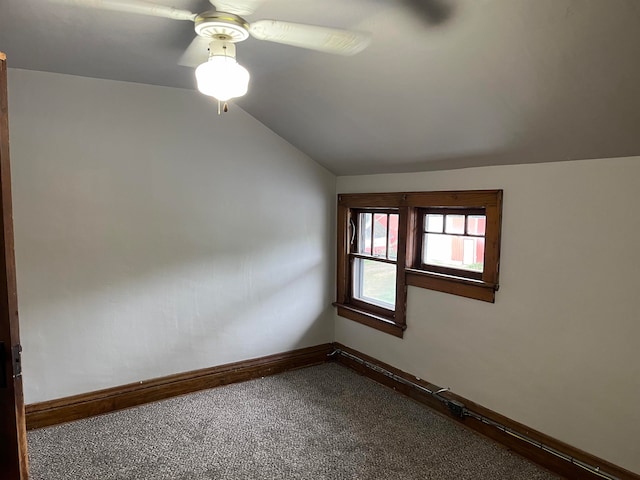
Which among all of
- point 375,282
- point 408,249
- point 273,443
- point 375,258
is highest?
point 408,249

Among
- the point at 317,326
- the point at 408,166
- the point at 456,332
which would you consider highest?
the point at 408,166

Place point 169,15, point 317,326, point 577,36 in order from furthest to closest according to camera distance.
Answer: point 317,326, point 169,15, point 577,36

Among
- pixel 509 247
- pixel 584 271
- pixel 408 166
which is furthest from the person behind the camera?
pixel 408 166

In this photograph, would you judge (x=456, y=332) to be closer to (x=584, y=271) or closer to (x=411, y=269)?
(x=411, y=269)

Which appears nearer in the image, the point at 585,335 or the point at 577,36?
the point at 577,36

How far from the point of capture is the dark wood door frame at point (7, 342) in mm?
1400

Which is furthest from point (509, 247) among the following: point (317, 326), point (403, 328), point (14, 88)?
point (14, 88)

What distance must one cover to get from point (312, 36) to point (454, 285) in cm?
188

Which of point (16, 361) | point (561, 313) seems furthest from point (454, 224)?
point (16, 361)

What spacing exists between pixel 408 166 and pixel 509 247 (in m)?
0.95

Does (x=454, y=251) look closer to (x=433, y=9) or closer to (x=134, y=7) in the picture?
(x=433, y=9)

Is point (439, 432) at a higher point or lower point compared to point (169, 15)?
lower

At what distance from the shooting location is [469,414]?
2.92 meters

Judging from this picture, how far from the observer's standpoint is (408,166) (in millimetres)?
3221
